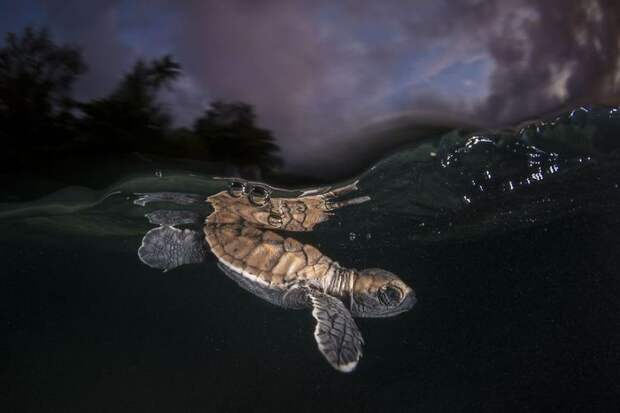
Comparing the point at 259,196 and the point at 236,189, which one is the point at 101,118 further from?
the point at 259,196

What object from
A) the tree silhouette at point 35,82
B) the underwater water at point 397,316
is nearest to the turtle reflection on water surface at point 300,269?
the underwater water at point 397,316

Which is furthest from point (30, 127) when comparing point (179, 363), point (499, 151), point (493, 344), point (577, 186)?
point (493, 344)

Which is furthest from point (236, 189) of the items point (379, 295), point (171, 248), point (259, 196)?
point (171, 248)

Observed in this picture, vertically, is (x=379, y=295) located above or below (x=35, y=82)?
below

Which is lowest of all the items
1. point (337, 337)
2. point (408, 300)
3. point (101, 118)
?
point (337, 337)

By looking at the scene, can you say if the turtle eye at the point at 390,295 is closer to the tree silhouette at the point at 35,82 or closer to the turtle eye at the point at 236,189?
the turtle eye at the point at 236,189

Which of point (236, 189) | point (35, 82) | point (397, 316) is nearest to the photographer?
point (35, 82)
